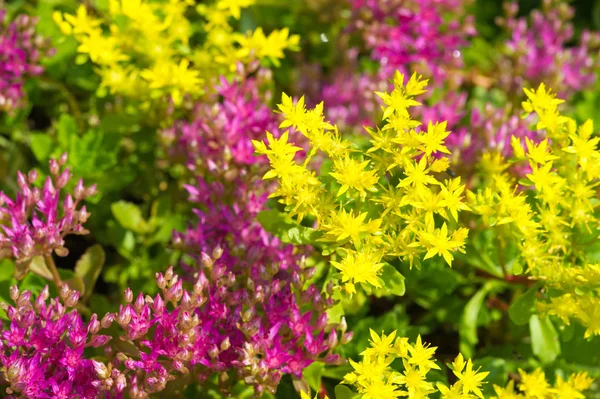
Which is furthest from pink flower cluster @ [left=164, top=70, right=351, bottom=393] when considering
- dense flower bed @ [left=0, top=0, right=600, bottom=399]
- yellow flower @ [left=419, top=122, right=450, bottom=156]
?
yellow flower @ [left=419, top=122, right=450, bottom=156]

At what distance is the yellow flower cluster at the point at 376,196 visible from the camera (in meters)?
1.22

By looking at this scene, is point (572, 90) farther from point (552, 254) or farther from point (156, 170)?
point (156, 170)

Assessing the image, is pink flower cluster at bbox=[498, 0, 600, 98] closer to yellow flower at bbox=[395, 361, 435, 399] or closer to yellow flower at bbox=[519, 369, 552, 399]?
yellow flower at bbox=[519, 369, 552, 399]

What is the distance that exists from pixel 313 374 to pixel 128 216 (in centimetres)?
69

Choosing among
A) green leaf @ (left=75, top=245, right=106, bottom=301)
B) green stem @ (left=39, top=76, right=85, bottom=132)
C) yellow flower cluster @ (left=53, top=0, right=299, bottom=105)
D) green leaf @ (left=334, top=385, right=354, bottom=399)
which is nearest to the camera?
green leaf @ (left=334, top=385, right=354, bottom=399)

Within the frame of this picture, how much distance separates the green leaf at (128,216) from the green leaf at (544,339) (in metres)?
1.03

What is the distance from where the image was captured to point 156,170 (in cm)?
205

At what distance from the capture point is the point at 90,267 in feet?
5.41

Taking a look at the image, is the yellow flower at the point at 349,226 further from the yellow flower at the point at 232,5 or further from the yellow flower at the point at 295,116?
the yellow flower at the point at 232,5

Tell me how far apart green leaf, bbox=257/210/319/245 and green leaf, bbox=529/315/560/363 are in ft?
1.97

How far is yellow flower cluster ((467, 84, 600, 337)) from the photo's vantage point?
1315mm

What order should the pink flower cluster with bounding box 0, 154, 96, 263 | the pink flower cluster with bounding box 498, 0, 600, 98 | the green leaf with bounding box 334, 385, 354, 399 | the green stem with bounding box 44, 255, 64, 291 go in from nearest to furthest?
the green leaf with bounding box 334, 385, 354, 399 < the pink flower cluster with bounding box 0, 154, 96, 263 < the green stem with bounding box 44, 255, 64, 291 < the pink flower cluster with bounding box 498, 0, 600, 98

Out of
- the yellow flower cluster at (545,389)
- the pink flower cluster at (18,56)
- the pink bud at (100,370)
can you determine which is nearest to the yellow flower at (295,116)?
the pink bud at (100,370)

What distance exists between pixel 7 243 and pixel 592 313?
1186 millimetres
